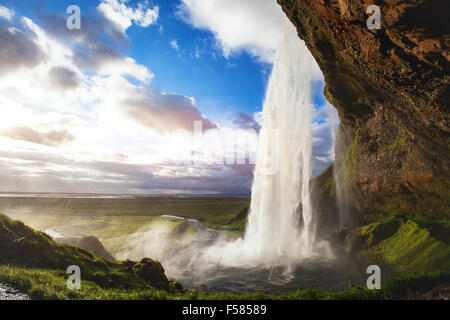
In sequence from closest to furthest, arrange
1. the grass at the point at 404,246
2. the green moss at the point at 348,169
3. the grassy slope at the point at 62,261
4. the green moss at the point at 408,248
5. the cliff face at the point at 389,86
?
the cliff face at the point at 389,86, the grassy slope at the point at 62,261, the green moss at the point at 408,248, the grass at the point at 404,246, the green moss at the point at 348,169

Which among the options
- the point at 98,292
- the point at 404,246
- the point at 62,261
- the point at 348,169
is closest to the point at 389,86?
the point at 404,246

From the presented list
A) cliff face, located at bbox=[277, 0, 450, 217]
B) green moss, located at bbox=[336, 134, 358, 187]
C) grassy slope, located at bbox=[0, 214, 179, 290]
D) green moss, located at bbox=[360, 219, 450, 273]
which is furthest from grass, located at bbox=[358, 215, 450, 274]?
grassy slope, located at bbox=[0, 214, 179, 290]

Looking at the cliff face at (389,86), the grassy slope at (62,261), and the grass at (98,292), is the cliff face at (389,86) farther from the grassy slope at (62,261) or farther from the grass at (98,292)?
the grassy slope at (62,261)

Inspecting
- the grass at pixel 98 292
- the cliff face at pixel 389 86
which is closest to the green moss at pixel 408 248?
the cliff face at pixel 389 86

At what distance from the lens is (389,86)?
46.8 feet

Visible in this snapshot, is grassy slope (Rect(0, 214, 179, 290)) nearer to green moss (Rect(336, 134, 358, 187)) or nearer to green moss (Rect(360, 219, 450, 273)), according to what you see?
green moss (Rect(360, 219, 450, 273))

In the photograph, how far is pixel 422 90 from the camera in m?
12.0

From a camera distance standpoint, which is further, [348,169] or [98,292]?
[348,169]

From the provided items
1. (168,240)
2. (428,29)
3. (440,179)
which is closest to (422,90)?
(428,29)

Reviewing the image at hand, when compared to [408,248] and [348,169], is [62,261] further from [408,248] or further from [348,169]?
[348,169]

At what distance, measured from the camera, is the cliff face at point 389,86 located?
9992mm

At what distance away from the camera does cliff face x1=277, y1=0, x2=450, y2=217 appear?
999 centimetres
